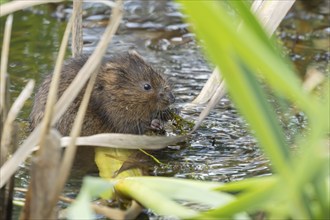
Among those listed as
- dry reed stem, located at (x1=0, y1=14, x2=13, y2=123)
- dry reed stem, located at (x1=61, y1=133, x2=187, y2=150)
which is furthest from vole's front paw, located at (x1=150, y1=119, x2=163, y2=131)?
dry reed stem, located at (x1=0, y1=14, x2=13, y2=123)

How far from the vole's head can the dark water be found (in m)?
0.35

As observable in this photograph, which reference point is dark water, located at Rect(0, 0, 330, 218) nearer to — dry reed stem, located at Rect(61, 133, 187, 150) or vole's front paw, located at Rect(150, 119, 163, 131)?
vole's front paw, located at Rect(150, 119, 163, 131)

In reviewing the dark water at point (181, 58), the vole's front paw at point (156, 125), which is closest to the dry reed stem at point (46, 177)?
the dark water at point (181, 58)

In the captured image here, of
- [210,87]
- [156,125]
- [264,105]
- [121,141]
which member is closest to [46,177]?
[121,141]

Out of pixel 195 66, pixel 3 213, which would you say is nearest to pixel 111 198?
pixel 3 213

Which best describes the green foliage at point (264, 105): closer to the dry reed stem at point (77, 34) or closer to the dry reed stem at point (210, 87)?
the dry reed stem at point (210, 87)

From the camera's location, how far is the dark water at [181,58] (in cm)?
490

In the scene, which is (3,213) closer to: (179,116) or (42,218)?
(42,218)

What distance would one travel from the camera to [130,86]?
5496 millimetres

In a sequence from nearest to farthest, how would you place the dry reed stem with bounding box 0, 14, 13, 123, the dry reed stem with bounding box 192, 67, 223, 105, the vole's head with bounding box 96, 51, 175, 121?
the dry reed stem with bounding box 0, 14, 13, 123 < the dry reed stem with bounding box 192, 67, 223, 105 < the vole's head with bounding box 96, 51, 175, 121

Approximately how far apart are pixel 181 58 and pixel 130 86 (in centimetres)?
155

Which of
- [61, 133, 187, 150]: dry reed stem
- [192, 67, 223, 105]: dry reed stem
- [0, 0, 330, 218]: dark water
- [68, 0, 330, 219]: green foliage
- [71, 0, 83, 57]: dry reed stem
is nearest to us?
A: [68, 0, 330, 219]: green foliage

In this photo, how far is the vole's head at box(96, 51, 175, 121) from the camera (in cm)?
546

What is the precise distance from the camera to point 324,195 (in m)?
2.61
